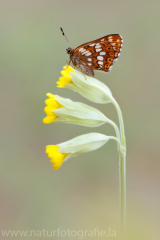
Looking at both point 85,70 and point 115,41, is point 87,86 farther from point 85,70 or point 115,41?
point 115,41

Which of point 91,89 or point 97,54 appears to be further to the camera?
point 97,54

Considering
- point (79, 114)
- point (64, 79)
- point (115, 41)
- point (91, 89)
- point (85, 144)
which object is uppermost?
point (115, 41)

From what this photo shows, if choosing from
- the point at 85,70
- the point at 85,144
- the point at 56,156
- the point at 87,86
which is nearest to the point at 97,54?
the point at 85,70

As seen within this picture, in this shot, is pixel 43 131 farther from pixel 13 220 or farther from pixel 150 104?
pixel 150 104

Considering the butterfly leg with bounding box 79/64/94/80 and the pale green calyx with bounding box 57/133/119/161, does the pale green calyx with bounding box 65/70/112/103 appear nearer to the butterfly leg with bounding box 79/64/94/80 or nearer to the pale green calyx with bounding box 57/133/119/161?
the butterfly leg with bounding box 79/64/94/80

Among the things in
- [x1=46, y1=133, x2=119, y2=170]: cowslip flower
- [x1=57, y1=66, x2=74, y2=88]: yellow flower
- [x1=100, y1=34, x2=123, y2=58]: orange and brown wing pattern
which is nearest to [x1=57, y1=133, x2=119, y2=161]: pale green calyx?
[x1=46, y1=133, x2=119, y2=170]: cowslip flower

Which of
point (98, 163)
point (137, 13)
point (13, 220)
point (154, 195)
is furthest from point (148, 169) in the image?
point (137, 13)

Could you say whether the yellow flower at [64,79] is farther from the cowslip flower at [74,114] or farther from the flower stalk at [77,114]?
the cowslip flower at [74,114]
